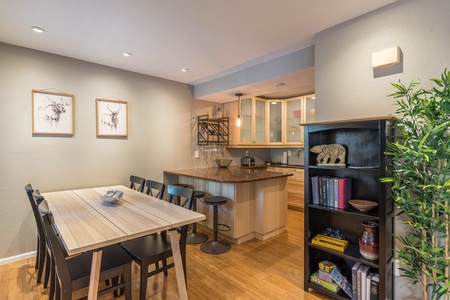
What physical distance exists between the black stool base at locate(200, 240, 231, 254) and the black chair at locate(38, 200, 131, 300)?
1308 millimetres

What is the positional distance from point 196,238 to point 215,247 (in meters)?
0.43

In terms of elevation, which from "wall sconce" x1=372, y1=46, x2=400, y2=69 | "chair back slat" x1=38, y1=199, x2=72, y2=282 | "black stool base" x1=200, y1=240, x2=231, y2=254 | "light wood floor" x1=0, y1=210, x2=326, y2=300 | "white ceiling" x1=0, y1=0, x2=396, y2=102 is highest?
"white ceiling" x1=0, y1=0, x2=396, y2=102

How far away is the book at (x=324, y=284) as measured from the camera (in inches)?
78.0

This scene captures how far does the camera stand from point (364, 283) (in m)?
1.82

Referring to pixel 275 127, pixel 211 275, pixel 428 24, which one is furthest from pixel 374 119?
pixel 275 127

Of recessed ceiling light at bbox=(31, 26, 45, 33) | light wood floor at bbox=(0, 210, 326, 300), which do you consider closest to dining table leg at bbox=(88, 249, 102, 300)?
light wood floor at bbox=(0, 210, 326, 300)

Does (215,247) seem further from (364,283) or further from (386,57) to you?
(386,57)

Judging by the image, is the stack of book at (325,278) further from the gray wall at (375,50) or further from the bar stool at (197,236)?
the bar stool at (197,236)

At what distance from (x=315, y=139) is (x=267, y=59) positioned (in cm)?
146

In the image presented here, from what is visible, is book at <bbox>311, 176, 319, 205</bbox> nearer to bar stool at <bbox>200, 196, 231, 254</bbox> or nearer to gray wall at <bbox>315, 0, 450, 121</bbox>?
gray wall at <bbox>315, 0, 450, 121</bbox>

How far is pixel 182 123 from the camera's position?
4234mm

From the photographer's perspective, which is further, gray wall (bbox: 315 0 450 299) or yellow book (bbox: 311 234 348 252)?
yellow book (bbox: 311 234 348 252)

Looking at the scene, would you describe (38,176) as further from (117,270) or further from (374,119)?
(374,119)

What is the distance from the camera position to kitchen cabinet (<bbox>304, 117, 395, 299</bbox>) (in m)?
1.70
